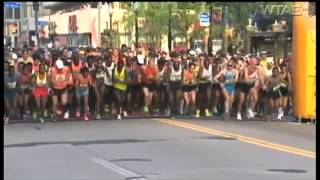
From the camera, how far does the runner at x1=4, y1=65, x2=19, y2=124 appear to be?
13.2 metres

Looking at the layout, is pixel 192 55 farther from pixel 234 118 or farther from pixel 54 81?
pixel 54 81

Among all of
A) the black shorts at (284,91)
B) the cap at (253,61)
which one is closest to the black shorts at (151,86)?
the cap at (253,61)

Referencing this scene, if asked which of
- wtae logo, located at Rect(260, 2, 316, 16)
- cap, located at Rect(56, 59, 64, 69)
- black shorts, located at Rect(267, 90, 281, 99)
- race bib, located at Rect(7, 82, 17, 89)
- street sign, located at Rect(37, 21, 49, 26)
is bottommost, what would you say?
black shorts, located at Rect(267, 90, 281, 99)

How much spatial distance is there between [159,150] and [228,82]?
4.81 meters

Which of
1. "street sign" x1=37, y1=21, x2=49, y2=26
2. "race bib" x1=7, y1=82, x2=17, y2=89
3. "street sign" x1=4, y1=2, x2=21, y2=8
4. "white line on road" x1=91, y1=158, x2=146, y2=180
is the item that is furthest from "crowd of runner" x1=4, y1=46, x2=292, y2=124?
"street sign" x1=4, y1=2, x2=21, y2=8

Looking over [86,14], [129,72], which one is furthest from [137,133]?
[86,14]

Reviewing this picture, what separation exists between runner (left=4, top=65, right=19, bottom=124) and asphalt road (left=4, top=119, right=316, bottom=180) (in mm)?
463

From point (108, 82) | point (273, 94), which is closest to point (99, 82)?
point (108, 82)

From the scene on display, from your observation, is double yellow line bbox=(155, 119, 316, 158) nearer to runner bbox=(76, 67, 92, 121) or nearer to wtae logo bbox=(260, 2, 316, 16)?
runner bbox=(76, 67, 92, 121)

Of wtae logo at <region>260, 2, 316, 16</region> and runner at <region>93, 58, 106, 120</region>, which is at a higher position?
wtae logo at <region>260, 2, 316, 16</region>

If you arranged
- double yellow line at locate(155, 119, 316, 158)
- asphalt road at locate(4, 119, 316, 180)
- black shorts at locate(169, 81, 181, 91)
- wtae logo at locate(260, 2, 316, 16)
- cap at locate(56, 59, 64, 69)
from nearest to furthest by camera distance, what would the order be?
wtae logo at locate(260, 2, 316, 16) → asphalt road at locate(4, 119, 316, 180) → double yellow line at locate(155, 119, 316, 158) → cap at locate(56, 59, 64, 69) → black shorts at locate(169, 81, 181, 91)

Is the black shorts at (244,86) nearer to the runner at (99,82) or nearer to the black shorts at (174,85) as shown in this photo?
the black shorts at (174,85)

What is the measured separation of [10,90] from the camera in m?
13.4

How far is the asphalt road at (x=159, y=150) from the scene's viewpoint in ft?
25.3
